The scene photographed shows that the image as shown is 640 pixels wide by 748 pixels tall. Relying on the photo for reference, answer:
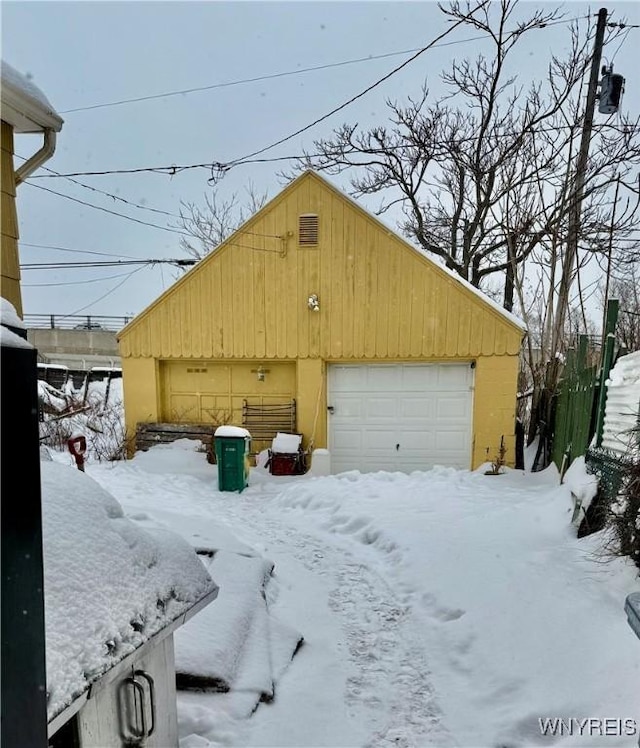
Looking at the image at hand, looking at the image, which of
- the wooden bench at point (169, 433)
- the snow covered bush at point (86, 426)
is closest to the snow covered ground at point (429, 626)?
the wooden bench at point (169, 433)

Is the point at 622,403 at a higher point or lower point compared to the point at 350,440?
higher

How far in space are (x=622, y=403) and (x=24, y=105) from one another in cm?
581

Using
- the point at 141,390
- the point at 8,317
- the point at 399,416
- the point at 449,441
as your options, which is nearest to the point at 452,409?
the point at 449,441

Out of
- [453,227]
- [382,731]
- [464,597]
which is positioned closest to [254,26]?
[464,597]

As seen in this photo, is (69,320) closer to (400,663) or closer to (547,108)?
(547,108)

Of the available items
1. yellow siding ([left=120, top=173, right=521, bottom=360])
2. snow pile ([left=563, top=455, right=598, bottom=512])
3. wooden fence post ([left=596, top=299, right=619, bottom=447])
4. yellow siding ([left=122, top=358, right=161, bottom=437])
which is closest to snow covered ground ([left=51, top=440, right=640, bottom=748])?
snow pile ([left=563, top=455, right=598, bottom=512])

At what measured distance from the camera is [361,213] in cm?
856

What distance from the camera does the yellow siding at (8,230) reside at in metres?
3.46

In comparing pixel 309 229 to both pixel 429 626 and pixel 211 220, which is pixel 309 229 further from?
pixel 211 220

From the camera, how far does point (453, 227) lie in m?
13.9

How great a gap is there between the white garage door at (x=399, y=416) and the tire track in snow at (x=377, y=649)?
3.77 metres

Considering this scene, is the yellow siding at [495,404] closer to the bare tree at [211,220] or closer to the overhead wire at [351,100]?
the overhead wire at [351,100]

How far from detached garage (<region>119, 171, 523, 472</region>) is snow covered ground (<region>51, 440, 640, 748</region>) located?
2652 mm

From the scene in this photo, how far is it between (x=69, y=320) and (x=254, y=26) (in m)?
18.7
